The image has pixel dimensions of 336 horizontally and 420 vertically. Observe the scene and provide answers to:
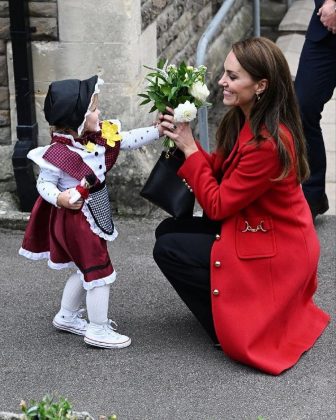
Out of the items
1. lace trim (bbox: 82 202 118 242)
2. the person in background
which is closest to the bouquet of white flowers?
lace trim (bbox: 82 202 118 242)

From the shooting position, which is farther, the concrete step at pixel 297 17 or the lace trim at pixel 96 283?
the concrete step at pixel 297 17

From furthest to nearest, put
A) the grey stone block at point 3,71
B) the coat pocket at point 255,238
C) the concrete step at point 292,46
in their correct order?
1. the concrete step at point 292,46
2. the grey stone block at point 3,71
3. the coat pocket at point 255,238

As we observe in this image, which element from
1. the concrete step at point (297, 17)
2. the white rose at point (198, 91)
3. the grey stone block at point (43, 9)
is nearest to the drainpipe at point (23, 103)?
the grey stone block at point (43, 9)

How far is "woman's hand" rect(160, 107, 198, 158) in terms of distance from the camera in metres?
4.66

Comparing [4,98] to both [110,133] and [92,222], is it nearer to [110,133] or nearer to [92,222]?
[110,133]

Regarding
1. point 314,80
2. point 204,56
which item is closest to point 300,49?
point 204,56

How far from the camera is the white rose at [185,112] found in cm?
458

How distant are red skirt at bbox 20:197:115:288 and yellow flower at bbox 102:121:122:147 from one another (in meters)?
0.34

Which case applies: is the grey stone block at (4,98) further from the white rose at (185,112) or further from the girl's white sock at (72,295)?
the white rose at (185,112)

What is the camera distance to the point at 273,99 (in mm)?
4543

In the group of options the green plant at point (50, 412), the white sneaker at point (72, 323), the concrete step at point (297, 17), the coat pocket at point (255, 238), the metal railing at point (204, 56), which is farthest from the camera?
the concrete step at point (297, 17)

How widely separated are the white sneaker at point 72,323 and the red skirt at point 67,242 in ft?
0.98

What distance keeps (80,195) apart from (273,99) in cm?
89

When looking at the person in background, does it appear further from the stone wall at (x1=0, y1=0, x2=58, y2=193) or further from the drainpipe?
the drainpipe
